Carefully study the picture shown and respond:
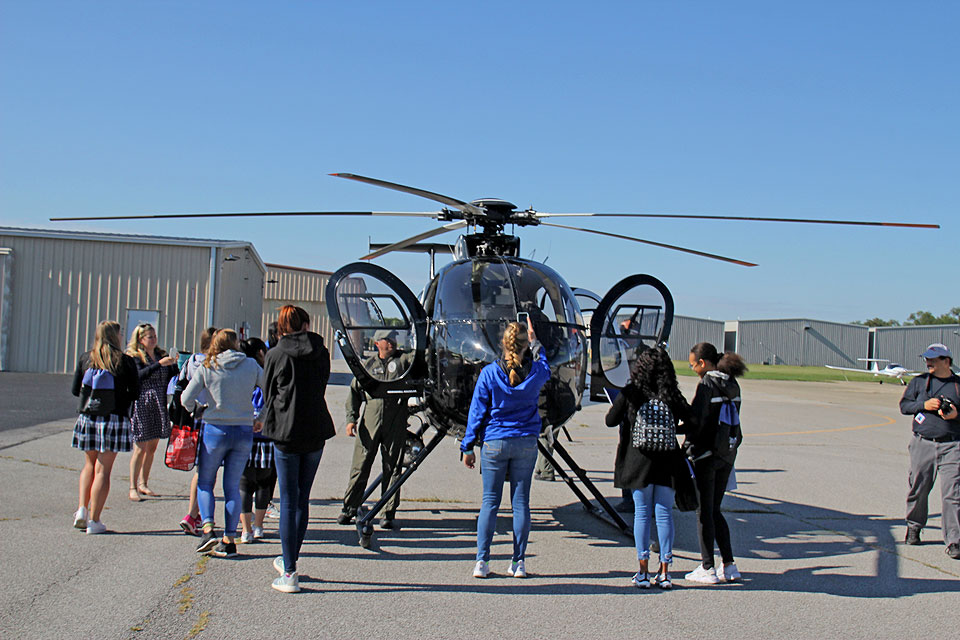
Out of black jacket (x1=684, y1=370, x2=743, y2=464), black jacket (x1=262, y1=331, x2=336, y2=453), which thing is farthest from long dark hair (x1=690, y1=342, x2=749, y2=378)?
black jacket (x1=262, y1=331, x2=336, y2=453)

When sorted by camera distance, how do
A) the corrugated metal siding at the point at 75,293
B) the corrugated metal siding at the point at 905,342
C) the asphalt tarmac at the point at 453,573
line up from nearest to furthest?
the asphalt tarmac at the point at 453,573 → the corrugated metal siding at the point at 75,293 → the corrugated metal siding at the point at 905,342

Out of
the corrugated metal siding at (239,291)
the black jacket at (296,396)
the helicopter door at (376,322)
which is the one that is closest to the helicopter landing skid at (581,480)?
the helicopter door at (376,322)

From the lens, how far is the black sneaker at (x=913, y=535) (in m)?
6.84

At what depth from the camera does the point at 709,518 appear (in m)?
5.46

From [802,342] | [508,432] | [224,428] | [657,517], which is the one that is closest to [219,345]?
[224,428]

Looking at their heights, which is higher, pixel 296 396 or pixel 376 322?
pixel 376 322

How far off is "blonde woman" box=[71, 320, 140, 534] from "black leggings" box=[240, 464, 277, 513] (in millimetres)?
1039

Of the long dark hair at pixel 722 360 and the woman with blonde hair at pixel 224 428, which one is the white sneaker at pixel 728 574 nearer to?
the long dark hair at pixel 722 360

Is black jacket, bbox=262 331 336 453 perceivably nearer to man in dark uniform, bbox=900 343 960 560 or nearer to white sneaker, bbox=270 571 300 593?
white sneaker, bbox=270 571 300 593

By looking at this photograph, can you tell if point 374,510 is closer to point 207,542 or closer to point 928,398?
point 207,542

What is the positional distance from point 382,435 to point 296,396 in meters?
1.83

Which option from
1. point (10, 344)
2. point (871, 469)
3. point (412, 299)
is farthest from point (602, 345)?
point (10, 344)

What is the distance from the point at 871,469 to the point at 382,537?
7954 mm

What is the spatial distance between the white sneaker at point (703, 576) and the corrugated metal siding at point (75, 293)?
2186 cm
